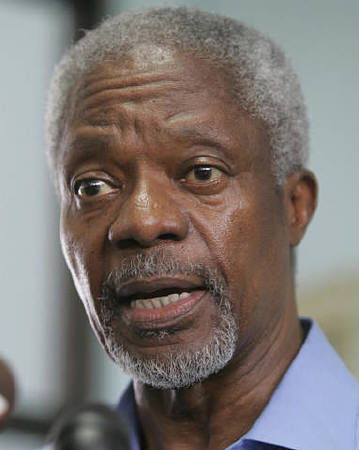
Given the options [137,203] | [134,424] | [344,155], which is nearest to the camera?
[137,203]

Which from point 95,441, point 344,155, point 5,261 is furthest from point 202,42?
point 5,261

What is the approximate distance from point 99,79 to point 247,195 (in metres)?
0.30

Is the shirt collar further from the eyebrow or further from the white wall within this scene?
the white wall

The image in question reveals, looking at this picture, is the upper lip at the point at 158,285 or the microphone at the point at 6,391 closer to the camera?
the microphone at the point at 6,391

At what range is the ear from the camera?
4.75ft

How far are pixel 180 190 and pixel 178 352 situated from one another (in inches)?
9.4

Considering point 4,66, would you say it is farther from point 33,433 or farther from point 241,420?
point 241,420

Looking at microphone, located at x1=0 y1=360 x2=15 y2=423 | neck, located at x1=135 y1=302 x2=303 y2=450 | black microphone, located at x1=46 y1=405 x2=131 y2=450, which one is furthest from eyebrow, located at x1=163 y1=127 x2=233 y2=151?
black microphone, located at x1=46 y1=405 x2=131 y2=450

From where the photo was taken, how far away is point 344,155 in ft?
8.98

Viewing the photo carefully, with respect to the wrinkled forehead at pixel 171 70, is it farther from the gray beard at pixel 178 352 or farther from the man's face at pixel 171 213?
the gray beard at pixel 178 352

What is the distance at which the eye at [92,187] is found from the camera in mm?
1337

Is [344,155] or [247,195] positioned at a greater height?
[344,155]

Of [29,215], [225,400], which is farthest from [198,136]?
[29,215]

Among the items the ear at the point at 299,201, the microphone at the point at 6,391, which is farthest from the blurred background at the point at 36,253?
the microphone at the point at 6,391
